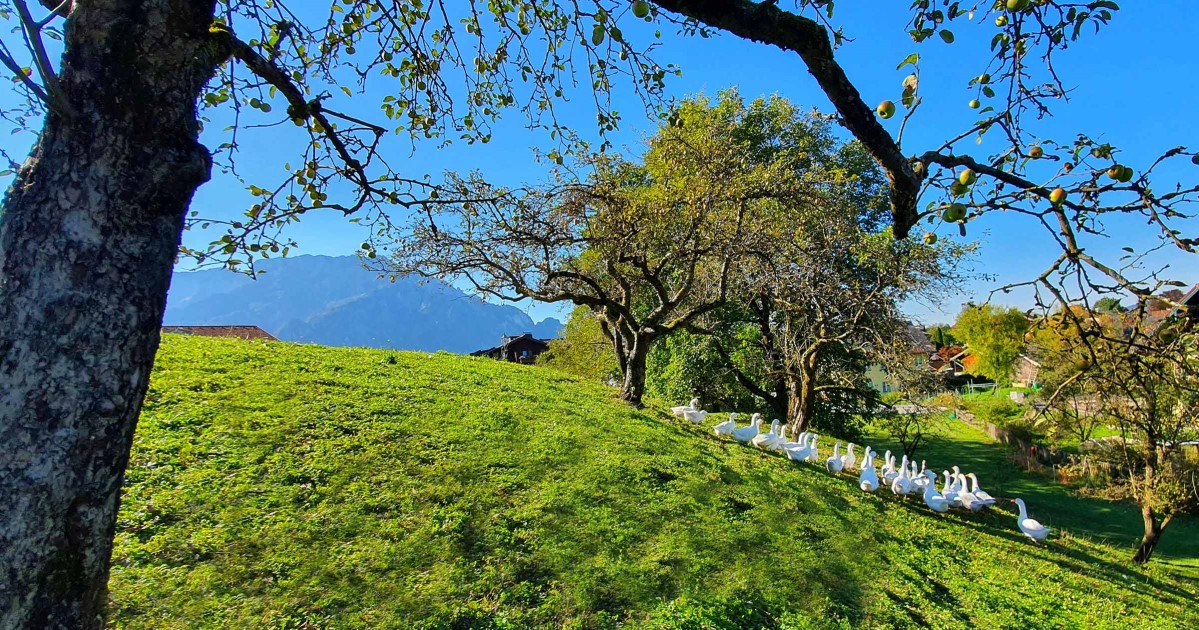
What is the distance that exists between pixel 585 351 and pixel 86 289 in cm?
2502

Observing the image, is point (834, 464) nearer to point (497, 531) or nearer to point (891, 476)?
point (891, 476)

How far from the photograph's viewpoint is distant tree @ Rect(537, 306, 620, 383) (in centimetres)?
2452

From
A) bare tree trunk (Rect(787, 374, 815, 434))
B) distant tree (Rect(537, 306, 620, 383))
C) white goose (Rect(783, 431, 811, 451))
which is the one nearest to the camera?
white goose (Rect(783, 431, 811, 451))

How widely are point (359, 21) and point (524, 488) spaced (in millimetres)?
5264

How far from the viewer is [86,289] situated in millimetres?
1717

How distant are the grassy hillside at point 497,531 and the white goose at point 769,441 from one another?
3.63 ft

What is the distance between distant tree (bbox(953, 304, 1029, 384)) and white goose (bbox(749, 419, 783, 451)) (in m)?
30.5

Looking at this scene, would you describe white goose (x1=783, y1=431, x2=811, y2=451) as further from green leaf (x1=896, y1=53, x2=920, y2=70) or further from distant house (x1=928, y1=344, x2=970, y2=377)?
distant house (x1=928, y1=344, x2=970, y2=377)

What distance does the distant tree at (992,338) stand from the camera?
36250mm

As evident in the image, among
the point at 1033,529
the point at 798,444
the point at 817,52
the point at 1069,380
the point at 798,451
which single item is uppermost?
the point at 817,52

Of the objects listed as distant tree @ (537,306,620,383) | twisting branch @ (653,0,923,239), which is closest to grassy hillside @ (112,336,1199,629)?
twisting branch @ (653,0,923,239)

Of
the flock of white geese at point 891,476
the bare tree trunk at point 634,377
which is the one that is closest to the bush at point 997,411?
the flock of white geese at point 891,476

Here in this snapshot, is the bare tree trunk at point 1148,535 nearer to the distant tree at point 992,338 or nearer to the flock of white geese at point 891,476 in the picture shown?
the flock of white geese at point 891,476

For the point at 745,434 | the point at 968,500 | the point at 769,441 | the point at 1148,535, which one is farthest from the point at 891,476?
the point at 1148,535
